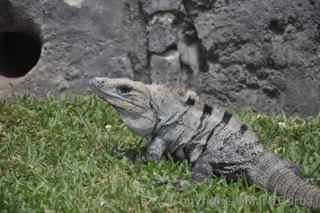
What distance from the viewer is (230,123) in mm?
5320

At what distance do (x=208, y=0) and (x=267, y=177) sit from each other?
275cm

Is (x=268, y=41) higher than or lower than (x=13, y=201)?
higher

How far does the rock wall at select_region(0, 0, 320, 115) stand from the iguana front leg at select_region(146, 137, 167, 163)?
2100 millimetres

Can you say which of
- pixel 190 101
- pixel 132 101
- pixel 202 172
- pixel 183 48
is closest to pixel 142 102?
pixel 132 101

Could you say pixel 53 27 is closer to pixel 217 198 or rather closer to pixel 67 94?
pixel 67 94

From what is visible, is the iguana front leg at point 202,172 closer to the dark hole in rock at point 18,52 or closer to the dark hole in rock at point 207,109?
the dark hole in rock at point 207,109

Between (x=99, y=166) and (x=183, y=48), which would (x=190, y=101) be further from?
(x=183, y=48)

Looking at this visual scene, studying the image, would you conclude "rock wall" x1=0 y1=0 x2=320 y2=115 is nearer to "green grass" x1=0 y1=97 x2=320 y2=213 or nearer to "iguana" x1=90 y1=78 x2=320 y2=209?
"green grass" x1=0 y1=97 x2=320 y2=213

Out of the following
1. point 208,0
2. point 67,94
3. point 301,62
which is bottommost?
point 67,94

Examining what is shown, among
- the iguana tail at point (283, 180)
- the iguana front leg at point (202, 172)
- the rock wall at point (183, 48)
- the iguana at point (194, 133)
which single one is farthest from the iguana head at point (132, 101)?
the rock wall at point (183, 48)

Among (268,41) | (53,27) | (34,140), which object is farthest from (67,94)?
(268,41)

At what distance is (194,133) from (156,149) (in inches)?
12.7

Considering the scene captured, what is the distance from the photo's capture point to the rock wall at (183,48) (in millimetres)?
7172

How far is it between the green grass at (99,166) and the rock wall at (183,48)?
1.44 feet
